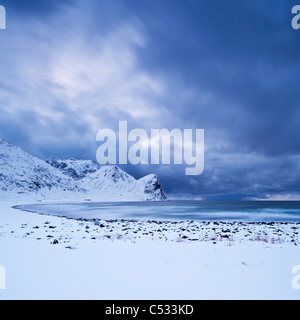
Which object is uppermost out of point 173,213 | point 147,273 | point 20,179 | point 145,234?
point 20,179

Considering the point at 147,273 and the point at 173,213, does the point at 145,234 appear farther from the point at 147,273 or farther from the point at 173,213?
the point at 173,213

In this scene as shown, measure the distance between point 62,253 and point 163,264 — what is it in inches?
167

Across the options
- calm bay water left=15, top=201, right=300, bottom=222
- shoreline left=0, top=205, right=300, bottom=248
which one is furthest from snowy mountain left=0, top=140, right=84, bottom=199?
shoreline left=0, top=205, right=300, bottom=248

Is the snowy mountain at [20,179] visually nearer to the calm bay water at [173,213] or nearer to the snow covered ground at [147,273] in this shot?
the calm bay water at [173,213]

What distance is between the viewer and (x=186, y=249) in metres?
9.76

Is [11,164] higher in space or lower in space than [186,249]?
higher

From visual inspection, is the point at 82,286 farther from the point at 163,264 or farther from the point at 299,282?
the point at 299,282

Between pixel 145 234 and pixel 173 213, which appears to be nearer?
pixel 145 234

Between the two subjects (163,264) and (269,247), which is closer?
(163,264)

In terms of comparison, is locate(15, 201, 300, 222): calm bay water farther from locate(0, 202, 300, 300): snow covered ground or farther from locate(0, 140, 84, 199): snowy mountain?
locate(0, 140, 84, 199): snowy mountain

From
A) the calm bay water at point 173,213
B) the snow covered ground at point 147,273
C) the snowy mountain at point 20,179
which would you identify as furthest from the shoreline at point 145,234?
the snowy mountain at point 20,179

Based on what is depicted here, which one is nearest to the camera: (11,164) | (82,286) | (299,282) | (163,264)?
(82,286)

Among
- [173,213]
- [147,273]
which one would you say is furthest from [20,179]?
[147,273]
